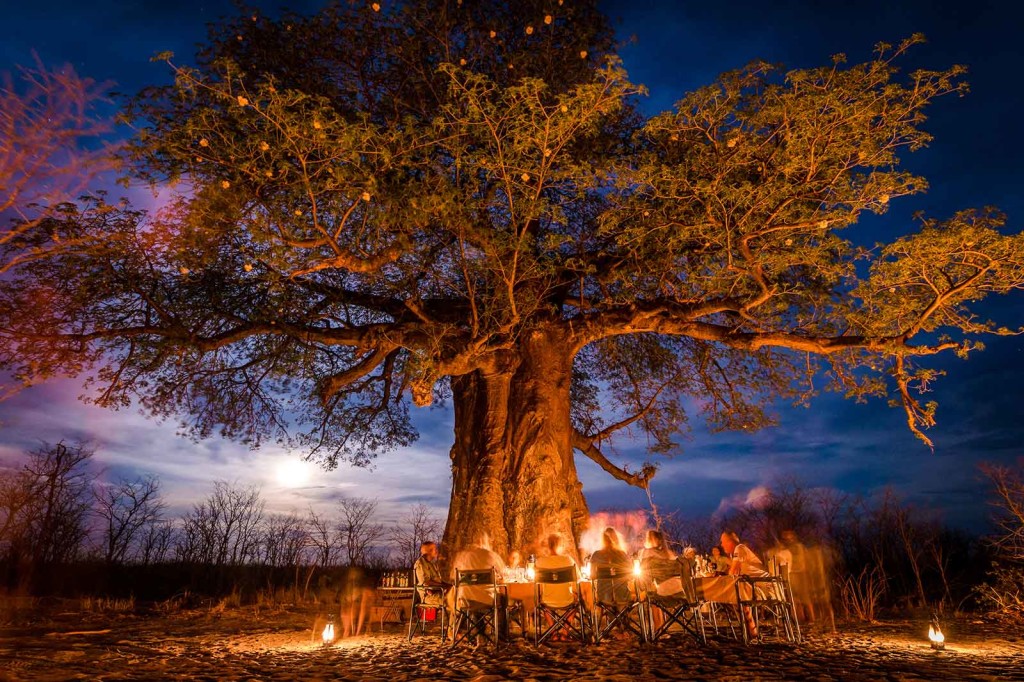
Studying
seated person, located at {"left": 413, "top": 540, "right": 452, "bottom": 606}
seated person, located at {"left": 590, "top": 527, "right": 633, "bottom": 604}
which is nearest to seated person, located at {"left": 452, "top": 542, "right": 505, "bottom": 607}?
seated person, located at {"left": 413, "top": 540, "right": 452, "bottom": 606}

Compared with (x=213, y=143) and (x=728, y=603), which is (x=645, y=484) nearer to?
(x=728, y=603)

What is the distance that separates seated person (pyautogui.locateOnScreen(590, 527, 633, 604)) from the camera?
737cm

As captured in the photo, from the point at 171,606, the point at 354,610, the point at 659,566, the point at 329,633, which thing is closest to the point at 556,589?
the point at 659,566

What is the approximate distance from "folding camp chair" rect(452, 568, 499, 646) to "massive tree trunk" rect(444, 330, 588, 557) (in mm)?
1947

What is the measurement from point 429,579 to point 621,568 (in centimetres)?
260

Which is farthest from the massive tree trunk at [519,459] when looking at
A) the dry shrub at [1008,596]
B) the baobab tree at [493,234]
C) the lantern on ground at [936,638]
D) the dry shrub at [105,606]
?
the dry shrub at [105,606]

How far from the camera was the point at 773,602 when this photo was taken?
22.9 feet

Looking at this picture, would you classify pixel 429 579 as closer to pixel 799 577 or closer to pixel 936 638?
pixel 799 577

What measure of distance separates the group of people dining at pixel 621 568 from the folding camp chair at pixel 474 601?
0.01 metres

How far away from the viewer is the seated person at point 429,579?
8102 millimetres

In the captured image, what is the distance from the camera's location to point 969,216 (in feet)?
25.0

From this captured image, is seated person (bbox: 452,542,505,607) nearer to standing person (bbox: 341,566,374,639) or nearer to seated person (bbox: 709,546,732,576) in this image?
standing person (bbox: 341,566,374,639)

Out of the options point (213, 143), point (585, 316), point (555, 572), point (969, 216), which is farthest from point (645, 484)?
point (213, 143)

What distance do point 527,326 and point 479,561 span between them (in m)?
3.88
